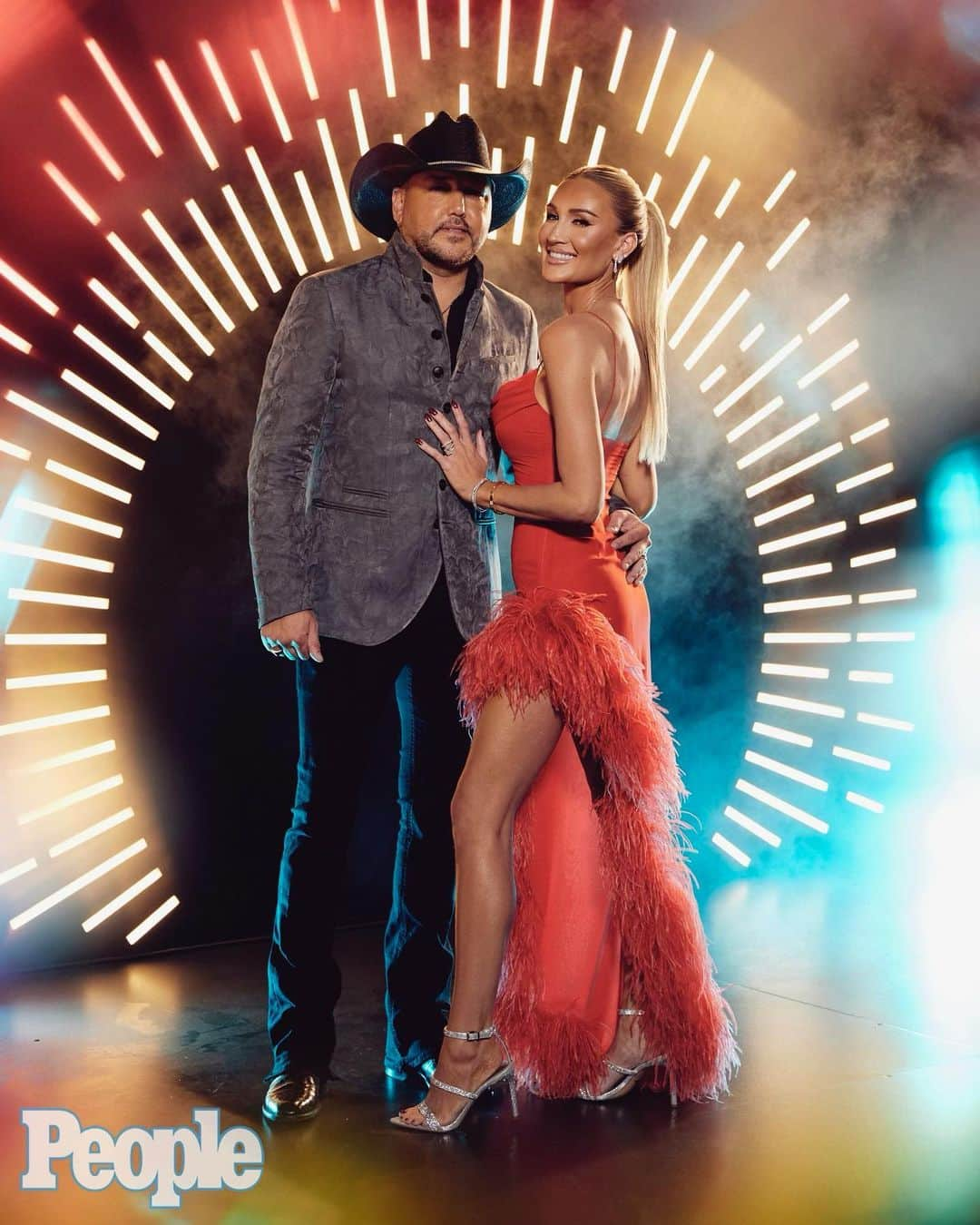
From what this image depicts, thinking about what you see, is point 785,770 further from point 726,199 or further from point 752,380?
point 726,199

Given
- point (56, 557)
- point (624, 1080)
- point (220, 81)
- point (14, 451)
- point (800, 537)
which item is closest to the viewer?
point (624, 1080)

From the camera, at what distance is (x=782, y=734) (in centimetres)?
445

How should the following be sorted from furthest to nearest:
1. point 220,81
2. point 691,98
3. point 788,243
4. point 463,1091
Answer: point 788,243
point 691,98
point 220,81
point 463,1091

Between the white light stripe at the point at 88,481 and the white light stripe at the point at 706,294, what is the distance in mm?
1833

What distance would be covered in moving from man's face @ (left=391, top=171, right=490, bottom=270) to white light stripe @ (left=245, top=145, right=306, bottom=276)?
1090 millimetres

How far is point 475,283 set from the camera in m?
2.62

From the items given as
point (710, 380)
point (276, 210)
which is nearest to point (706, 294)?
point (710, 380)

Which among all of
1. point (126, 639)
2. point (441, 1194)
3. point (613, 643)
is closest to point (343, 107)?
point (126, 639)

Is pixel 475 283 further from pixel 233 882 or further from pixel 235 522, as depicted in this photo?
pixel 233 882

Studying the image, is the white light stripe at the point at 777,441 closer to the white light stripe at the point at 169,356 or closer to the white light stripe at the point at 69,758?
the white light stripe at the point at 169,356

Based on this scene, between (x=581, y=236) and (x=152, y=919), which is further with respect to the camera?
(x=152, y=919)

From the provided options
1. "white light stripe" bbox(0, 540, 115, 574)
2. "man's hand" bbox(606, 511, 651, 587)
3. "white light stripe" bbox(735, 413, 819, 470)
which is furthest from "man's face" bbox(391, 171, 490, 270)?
"white light stripe" bbox(735, 413, 819, 470)

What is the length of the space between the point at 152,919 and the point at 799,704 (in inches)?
90.1

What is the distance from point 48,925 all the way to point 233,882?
0.53 meters
